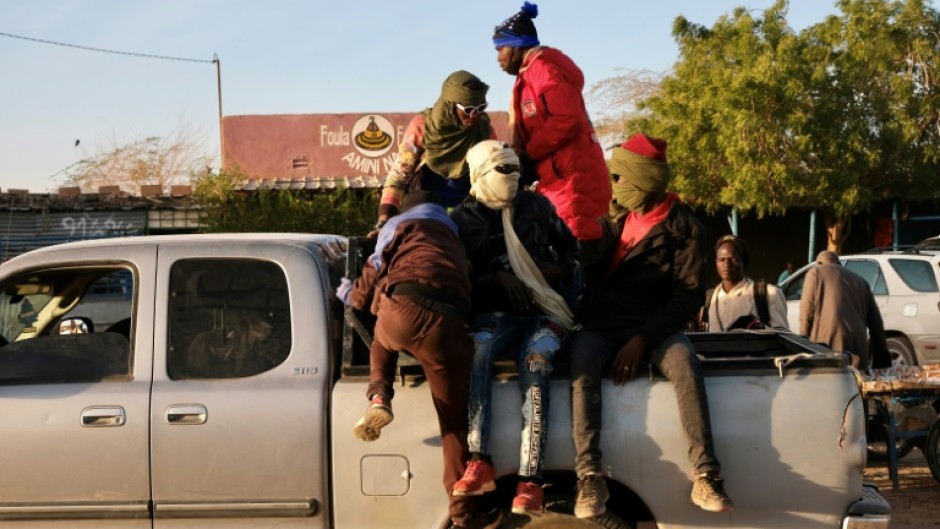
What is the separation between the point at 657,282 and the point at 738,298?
280 cm

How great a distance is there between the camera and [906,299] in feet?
42.9

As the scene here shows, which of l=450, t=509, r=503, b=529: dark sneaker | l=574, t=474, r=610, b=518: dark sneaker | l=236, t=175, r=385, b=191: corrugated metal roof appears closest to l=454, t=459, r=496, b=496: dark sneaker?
l=450, t=509, r=503, b=529: dark sneaker

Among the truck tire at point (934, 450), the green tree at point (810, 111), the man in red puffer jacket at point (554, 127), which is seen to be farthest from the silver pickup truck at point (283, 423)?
the green tree at point (810, 111)

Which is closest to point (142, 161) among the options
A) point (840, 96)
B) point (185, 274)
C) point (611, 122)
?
point (611, 122)

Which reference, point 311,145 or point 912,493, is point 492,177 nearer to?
point 912,493

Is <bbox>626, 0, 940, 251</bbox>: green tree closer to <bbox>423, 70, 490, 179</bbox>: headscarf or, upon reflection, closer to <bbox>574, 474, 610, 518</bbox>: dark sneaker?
<bbox>423, 70, 490, 179</bbox>: headscarf

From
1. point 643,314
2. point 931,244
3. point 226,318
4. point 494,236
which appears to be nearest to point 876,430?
point 643,314

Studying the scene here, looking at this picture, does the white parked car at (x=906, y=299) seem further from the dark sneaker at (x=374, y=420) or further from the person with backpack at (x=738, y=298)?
the dark sneaker at (x=374, y=420)

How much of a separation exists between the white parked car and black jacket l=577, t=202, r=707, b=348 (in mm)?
8786

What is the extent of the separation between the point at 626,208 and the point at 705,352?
80cm

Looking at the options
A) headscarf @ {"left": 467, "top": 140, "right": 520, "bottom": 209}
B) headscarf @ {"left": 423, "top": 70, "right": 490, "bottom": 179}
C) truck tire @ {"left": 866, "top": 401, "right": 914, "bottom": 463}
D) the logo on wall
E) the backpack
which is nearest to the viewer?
headscarf @ {"left": 467, "top": 140, "right": 520, "bottom": 209}

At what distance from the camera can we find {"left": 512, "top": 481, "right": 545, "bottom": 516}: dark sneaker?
391 centimetres

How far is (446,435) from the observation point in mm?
4047

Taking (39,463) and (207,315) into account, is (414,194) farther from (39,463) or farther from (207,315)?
(39,463)
